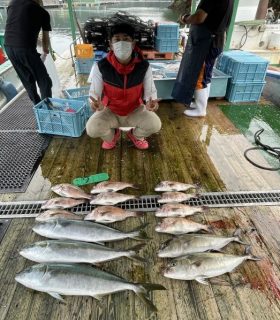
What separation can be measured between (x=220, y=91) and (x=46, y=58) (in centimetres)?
335

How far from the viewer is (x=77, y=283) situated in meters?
1.62

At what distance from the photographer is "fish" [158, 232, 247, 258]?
74.5 inches

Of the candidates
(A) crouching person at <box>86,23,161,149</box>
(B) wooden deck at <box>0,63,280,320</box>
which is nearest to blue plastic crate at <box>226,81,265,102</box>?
(B) wooden deck at <box>0,63,280,320</box>

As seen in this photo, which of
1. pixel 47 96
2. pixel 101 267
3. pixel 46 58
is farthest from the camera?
pixel 46 58

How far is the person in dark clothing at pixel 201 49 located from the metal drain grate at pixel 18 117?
2.48m

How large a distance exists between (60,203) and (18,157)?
1247 millimetres

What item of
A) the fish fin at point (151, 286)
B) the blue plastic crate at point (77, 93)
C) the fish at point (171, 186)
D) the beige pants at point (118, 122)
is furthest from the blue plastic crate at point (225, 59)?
the fish fin at point (151, 286)

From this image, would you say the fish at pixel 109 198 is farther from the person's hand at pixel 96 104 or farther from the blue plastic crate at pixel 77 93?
the blue plastic crate at pixel 77 93

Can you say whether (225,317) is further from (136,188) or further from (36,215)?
(36,215)

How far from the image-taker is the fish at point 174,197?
2.44 meters

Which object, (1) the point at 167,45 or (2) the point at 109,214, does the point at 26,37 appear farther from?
(1) the point at 167,45

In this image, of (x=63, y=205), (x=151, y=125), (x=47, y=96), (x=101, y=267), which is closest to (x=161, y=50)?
(x=47, y=96)

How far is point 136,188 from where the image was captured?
8.71 feet

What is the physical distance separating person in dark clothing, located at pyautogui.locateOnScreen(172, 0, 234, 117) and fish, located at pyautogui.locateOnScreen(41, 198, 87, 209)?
2649mm
